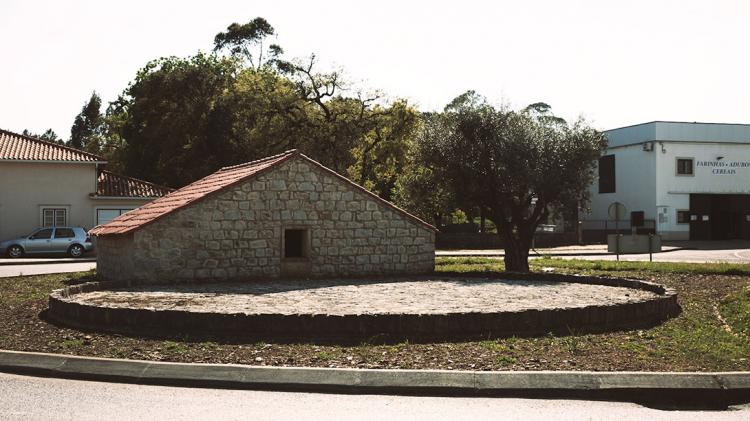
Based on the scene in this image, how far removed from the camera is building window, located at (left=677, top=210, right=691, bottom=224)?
53.9 m

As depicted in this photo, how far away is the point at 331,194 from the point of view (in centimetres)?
1927

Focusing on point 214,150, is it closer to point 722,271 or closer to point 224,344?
point 722,271

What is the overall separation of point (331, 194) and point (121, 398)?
12.1 meters

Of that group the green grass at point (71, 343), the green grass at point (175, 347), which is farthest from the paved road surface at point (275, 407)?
the green grass at point (71, 343)

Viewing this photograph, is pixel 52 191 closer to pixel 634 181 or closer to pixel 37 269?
pixel 37 269

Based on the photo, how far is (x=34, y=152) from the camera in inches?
1569

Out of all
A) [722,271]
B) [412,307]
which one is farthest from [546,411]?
[722,271]

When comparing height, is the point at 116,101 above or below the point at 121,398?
above

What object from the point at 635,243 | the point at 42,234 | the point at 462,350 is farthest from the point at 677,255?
the point at 462,350

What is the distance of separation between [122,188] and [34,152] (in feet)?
15.2

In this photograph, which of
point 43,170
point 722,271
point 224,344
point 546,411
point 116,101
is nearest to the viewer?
point 546,411

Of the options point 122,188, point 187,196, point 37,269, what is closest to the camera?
point 187,196

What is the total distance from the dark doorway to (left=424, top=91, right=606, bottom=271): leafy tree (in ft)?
116

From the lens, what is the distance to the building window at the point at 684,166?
5422cm
